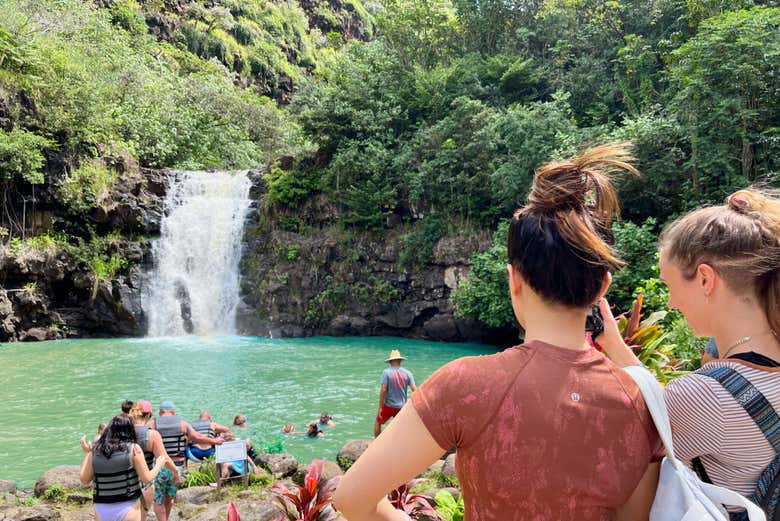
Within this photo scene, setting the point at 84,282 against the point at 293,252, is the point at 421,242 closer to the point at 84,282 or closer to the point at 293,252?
the point at 293,252

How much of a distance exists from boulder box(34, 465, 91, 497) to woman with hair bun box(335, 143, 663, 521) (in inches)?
274

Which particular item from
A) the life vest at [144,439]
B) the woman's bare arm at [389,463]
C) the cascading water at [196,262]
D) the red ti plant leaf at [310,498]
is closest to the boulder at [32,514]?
the life vest at [144,439]

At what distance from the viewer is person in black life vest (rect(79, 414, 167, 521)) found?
14.2 ft

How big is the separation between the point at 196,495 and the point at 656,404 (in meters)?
6.29

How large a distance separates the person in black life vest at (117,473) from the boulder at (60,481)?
2806mm

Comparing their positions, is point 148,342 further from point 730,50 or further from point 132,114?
point 730,50

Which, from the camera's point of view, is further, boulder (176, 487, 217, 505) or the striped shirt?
boulder (176, 487, 217, 505)

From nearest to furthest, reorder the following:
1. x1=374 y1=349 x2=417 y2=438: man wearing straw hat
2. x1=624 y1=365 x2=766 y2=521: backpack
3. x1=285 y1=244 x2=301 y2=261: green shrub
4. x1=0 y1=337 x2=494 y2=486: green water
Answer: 1. x1=624 y1=365 x2=766 y2=521: backpack
2. x1=374 y1=349 x2=417 y2=438: man wearing straw hat
3. x1=0 y1=337 x2=494 y2=486: green water
4. x1=285 y1=244 x2=301 y2=261: green shrub

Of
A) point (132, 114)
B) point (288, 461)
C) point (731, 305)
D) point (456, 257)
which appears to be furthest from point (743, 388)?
point (132, 114)

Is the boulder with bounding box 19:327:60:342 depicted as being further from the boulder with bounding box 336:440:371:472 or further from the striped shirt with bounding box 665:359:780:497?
the striped shirt with bounding box 665:359:780:497

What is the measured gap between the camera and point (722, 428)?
4.29 feet

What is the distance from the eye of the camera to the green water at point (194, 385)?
358 inches

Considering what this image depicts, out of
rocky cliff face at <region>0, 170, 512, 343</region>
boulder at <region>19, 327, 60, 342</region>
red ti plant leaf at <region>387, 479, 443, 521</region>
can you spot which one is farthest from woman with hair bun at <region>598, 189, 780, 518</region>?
boulder at <region>19, 327, 60, 342</region>

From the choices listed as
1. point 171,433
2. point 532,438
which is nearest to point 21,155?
point 171,433
